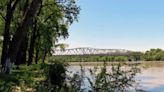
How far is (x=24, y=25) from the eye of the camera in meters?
18.2

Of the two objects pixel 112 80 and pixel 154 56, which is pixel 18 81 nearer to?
pixel 112 80

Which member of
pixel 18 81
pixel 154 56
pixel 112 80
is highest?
pixel 154 56

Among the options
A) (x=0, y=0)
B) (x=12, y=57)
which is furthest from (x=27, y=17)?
(x=0, y=0)

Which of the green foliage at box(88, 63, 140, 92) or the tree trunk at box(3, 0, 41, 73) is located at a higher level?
the tree trunk at box(3, 0, 41, 73)

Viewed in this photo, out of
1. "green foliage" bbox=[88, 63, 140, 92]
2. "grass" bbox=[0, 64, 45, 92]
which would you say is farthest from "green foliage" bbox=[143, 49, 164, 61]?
"green foliage" bbox=[88, 63, 140, 92]

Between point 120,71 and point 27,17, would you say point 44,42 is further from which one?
point 120,71

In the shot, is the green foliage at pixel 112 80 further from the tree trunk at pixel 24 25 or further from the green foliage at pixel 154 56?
the green foliage at pixel 154 56

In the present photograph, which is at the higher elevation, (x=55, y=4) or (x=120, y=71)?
(x=55, y=4)

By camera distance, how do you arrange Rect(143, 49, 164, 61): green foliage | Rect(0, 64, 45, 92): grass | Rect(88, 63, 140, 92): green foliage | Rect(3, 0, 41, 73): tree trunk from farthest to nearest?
1. Rect(143, 49, 164, 61): green foliage
2. Rect(3, 0, 41, 73): tree trunk
3. Rect(0, 64, 45, 92): grass
4. Rect(88, 63, 140, 92): green foliage

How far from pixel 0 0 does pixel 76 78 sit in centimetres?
2778

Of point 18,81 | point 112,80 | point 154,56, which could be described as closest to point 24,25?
point 18,81

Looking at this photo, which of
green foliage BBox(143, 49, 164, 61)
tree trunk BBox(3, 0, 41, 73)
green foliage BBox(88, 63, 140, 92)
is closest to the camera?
green foliage BBox(88, 63, 140, 92)

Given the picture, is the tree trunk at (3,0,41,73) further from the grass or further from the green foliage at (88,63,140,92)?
the green foliage at (88,63,140,92)

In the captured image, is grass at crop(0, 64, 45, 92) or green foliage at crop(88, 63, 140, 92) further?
grass at crop(0, 64, 45, 92)
